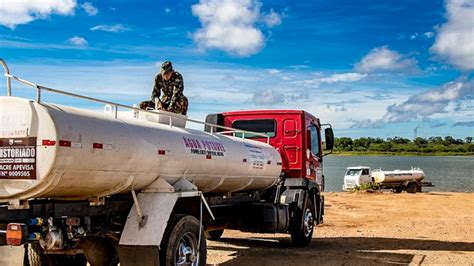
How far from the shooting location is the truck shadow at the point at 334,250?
37.3 feet

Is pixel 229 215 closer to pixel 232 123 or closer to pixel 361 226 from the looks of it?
pixel 232 123

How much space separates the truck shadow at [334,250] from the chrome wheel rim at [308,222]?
341 mm

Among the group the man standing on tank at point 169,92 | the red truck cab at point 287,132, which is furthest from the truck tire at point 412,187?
the man standing on tank at point 169,92

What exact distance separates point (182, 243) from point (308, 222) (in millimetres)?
5786

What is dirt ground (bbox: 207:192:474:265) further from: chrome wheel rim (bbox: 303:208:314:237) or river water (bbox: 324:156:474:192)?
river water (bbox: 324:156:474:192)

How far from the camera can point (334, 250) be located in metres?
12.9

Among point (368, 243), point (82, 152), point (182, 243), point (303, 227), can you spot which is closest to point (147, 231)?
point (182, 243)

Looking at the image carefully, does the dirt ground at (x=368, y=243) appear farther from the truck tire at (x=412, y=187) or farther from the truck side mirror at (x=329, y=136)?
Result: the truck tire at (x=412, y=187)

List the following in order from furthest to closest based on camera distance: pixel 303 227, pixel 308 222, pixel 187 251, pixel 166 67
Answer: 1. pixel 308 222
2. pixel 303 227
3. pixel 166 67
4. pixel 187 251

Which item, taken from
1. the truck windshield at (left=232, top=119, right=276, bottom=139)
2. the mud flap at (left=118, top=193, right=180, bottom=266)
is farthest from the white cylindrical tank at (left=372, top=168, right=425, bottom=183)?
the mud flap at (left=118, top=193, right=180, bottom=266)

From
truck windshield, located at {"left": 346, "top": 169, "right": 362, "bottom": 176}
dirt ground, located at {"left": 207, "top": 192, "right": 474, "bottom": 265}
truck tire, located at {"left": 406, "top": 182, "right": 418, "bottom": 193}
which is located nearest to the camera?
dirt ground, located at {"left": 207, "top": 192, "right": 474, "bottom": 265}

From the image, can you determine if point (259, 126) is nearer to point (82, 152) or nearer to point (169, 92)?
point (169, 92)

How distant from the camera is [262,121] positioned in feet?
44.2

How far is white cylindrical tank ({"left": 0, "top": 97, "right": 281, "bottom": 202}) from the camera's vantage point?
A: 642 centimetres
